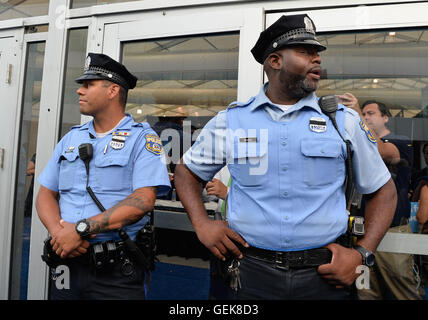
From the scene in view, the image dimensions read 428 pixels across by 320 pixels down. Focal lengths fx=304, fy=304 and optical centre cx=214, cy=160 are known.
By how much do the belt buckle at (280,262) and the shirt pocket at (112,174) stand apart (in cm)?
86

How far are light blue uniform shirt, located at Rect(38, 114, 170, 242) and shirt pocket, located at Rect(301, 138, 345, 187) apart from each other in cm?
73

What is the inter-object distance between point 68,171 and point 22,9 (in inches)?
69.4

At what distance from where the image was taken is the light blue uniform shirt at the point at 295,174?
1.25 m

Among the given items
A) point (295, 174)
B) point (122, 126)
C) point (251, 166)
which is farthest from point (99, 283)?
point (295, 174)

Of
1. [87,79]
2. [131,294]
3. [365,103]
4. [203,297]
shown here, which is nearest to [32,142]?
[87,79]

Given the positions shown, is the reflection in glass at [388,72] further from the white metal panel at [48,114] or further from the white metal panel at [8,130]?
the white metal panel at [8,130]

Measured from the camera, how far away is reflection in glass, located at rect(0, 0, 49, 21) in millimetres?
2458

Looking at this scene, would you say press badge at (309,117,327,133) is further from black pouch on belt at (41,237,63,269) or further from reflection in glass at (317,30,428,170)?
black pouch on belt at (41,237,63,269)

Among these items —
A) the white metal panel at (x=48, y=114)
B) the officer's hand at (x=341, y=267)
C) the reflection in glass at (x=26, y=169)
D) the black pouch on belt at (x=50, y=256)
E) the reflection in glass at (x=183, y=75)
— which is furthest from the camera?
the reflection in glass at (x=26, y=169)

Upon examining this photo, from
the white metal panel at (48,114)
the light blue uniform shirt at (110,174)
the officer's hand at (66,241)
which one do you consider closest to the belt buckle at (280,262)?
the light blue uniform shirt at (110,174)

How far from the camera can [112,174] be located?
1.62 metres

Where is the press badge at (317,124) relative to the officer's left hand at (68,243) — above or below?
above

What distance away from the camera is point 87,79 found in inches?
68.7

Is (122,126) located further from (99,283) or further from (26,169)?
(26,169)
